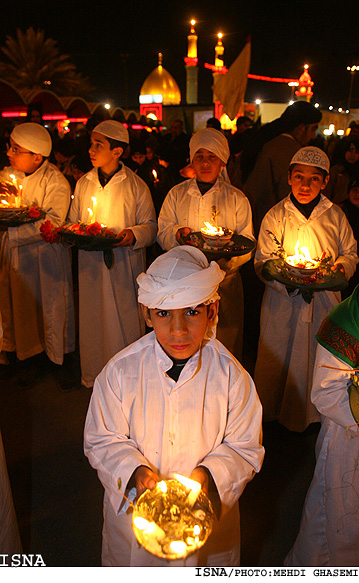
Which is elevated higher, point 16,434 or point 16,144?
point 16,144

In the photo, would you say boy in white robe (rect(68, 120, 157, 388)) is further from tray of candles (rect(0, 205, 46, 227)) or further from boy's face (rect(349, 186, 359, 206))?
boy's face (rect(349, 186, 359, 206))

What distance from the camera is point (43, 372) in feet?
18.2

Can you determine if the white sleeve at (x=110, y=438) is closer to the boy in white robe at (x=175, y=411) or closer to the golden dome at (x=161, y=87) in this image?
the boy in white robe at (x=175, y=411)

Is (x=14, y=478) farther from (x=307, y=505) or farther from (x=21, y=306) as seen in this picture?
(x=307, y=505)

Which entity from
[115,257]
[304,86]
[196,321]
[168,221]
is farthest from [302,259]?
[304,86]

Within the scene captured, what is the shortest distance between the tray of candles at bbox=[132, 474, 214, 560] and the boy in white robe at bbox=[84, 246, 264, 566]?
28 centimetres

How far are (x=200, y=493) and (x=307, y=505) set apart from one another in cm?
119

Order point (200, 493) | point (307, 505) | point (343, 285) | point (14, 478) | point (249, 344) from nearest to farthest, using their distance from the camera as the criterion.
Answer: point (200, 493), point (307, 505), point (343, 285), point (14, 478), point (249, 344)

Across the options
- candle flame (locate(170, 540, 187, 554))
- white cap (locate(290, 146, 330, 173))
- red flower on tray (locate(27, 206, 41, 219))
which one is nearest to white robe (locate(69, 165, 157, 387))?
red flower on tray (locate(27, 206, 41, 219))

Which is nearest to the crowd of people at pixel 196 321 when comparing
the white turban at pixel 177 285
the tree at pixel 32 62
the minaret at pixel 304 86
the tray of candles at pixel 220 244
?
the white turban at pixel 177 285

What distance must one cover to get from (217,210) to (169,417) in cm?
307

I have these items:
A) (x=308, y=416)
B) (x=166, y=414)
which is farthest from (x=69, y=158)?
(x=166, y=414)

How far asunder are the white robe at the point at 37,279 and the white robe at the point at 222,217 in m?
1.29

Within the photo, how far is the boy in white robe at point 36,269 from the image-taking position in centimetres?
507
